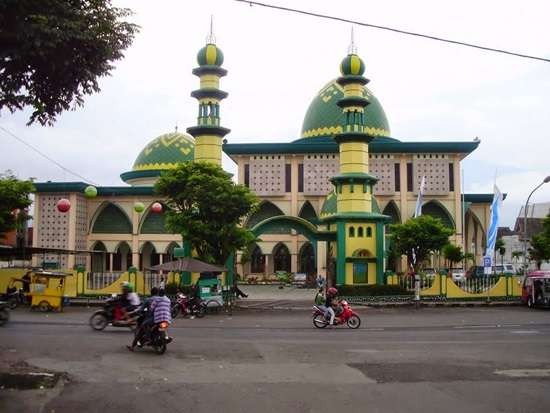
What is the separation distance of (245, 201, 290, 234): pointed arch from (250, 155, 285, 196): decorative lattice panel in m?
1.10

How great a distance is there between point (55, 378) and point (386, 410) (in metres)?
4.70

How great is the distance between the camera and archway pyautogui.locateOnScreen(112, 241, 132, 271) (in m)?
49.3

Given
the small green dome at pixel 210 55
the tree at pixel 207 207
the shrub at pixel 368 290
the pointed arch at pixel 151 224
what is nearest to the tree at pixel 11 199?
the tree at pixel 207 207

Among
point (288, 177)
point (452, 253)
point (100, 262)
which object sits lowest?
point (100, 262)

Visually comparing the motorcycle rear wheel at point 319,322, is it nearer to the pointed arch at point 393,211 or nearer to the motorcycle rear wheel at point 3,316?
the motorcycle rear wheel at point 3,316

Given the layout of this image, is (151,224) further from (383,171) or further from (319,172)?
(383,171)

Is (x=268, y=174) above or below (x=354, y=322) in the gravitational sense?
above

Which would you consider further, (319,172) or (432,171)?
(319,172)

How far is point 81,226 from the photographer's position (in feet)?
153

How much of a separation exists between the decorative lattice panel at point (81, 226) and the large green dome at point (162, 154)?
651 centimetres

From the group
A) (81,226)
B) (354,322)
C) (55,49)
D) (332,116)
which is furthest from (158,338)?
(332,116)

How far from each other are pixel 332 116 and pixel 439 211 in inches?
422

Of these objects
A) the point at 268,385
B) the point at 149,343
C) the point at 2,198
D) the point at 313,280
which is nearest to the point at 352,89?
the point at 313,280

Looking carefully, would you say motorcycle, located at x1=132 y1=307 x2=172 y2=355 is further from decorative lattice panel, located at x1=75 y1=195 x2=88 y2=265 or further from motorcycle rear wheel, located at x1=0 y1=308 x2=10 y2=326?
decorative lattice panel, located at x1=75 y1=195 x2=88 y2=265
